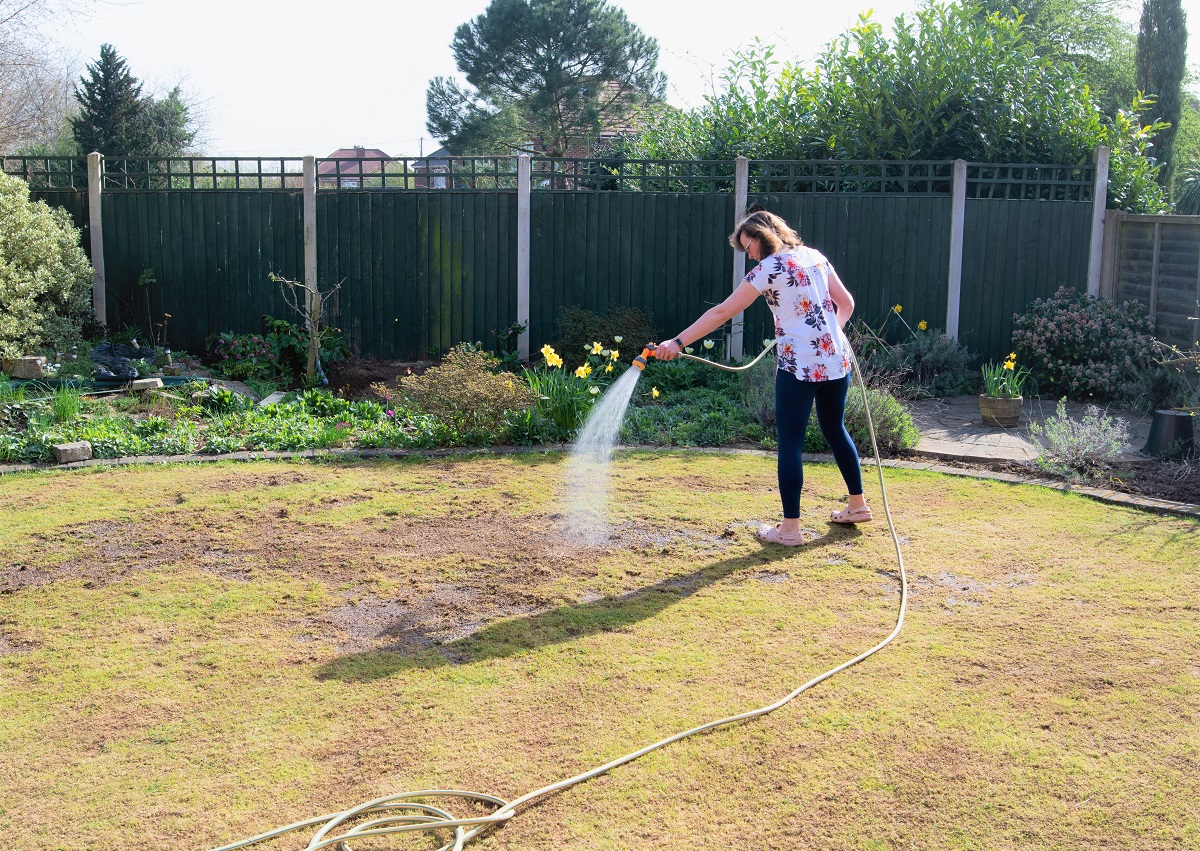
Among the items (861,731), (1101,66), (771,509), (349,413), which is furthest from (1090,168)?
(1101,66)

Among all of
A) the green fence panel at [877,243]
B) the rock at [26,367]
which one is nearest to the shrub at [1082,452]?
the green fence panel at [877,243]

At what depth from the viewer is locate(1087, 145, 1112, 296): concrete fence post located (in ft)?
36.3

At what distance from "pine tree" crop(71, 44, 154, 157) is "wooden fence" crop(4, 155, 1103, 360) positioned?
1427 centimetres

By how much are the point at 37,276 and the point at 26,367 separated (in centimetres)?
99

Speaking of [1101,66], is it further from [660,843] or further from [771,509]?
[660,843]

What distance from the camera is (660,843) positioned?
9.37 ft

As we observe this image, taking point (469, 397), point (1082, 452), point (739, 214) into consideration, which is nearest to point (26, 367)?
point (469, 397)

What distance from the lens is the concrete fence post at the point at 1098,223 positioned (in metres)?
11.1

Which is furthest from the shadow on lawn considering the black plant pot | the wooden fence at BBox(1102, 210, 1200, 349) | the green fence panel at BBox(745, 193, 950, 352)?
the wooden fence at BBox(1102, 210, 1200, 349)

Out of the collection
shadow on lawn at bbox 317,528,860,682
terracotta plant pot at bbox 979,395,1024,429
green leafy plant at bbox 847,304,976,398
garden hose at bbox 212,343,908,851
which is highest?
green leafy plant at bbox 847,304,976,398

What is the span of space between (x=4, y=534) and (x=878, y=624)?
4309 millimetres

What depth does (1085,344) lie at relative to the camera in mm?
10078

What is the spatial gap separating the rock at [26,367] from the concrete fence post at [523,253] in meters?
4.36

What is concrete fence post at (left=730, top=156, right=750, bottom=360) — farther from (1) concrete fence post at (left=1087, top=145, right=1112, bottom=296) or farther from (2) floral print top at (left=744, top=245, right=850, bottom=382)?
(2) floral print top at (left=744, top=245, right=850, bottom=382)
